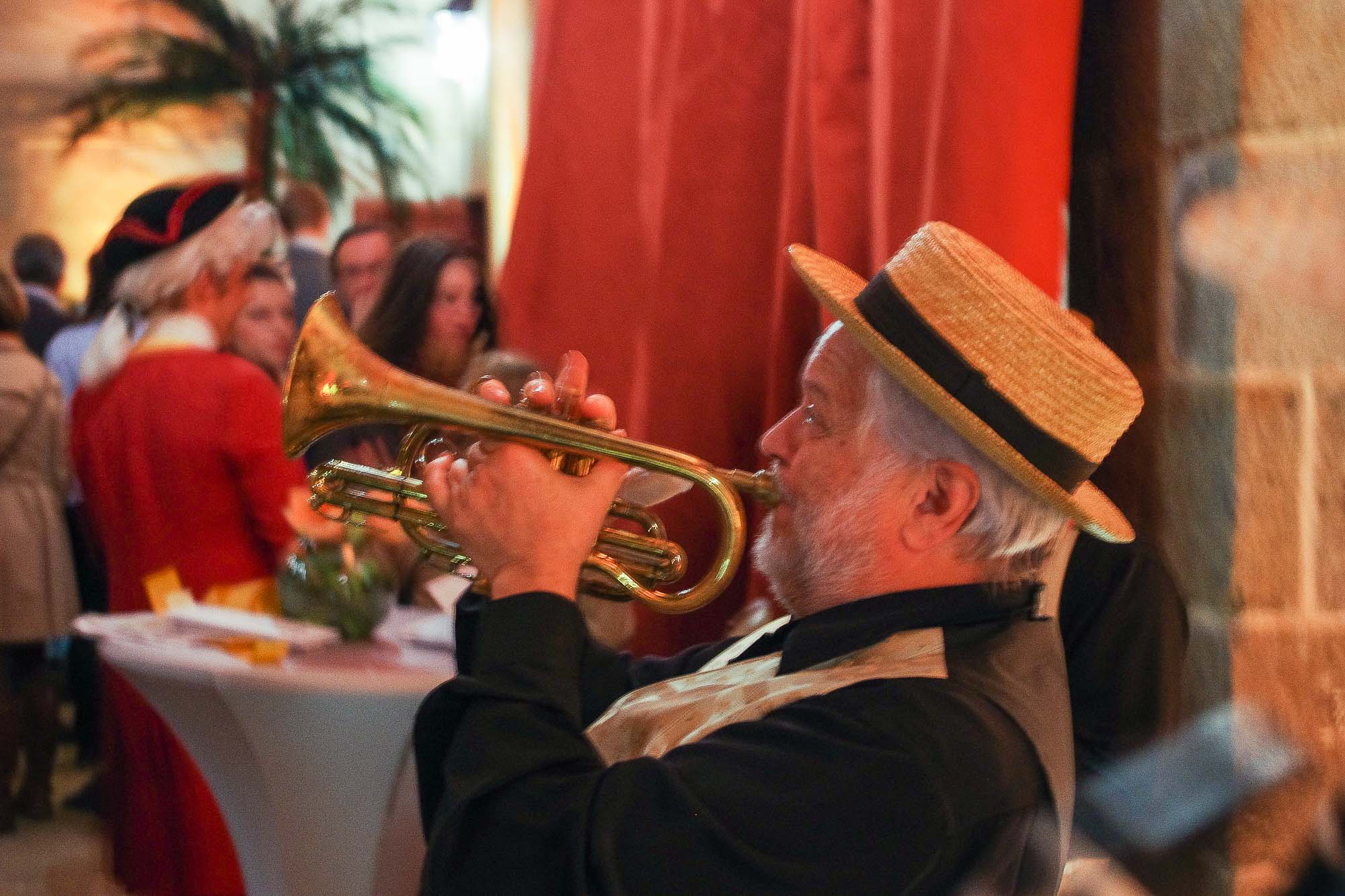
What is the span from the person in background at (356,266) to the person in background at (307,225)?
144 centimetres

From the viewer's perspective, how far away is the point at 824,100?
204cm

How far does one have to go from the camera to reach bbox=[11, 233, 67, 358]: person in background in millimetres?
4652

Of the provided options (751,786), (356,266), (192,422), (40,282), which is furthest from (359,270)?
(751,786)

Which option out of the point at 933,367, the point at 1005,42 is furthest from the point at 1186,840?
the point at 1005,42

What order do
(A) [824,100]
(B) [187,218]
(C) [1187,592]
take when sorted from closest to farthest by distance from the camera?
1. (C) [1187,592]
2. (A) [824,100]
3. (B) [187,218]

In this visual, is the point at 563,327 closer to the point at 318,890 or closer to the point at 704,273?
the point at 704,273

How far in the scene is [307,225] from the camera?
16.6ft

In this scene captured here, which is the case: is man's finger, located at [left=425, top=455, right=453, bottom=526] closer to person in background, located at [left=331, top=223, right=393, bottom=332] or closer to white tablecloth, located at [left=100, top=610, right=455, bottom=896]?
white tablecloth, located at [left=100, top=610, right=455, bottom=896]

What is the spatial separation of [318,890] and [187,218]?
1.45 m

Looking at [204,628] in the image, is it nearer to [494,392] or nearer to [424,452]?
[424,452]

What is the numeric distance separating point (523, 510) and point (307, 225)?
4.20 meters

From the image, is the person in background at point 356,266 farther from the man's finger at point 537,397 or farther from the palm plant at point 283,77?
the man's finger at point 537,397

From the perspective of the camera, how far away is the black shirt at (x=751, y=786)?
1015mm

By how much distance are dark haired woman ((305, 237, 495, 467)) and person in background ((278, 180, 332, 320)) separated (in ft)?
7.52
